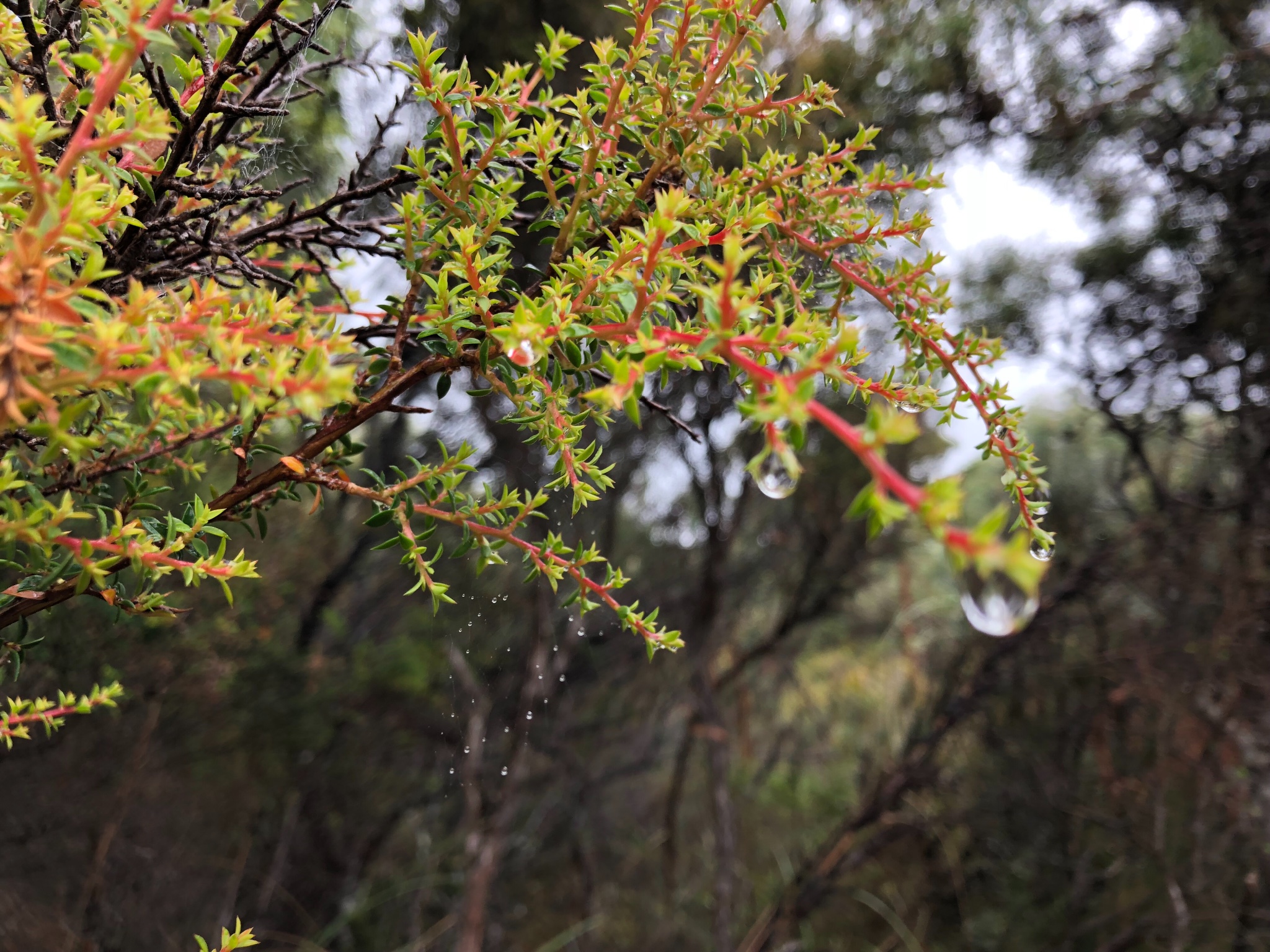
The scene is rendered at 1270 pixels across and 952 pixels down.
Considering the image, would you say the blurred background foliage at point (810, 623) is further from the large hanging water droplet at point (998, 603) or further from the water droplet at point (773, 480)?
the large hanging water droplet at point (998, 603)

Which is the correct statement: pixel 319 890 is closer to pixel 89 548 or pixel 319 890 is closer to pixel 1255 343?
pixel 89 548

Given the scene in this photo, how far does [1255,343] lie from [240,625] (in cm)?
272

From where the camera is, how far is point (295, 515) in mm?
2139

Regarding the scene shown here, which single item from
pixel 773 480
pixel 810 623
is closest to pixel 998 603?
pixel 773 480

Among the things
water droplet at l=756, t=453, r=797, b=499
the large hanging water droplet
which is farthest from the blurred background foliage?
the large hanging water droplet

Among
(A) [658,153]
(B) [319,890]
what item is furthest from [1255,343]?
(B) [319,890]

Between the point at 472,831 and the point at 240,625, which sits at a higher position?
the point at 240,625

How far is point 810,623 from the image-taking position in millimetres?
3219

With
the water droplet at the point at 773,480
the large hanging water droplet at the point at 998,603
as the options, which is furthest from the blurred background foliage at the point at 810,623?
the large hanging water droplet at the point at 998,603

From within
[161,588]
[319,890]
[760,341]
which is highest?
[161,588]

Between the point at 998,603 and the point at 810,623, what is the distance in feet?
9.92

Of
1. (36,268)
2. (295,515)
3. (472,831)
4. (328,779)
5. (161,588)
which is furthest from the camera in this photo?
(328,779)

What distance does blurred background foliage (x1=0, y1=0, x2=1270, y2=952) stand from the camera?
165 cm

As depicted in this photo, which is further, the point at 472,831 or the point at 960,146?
the point at 472,831
